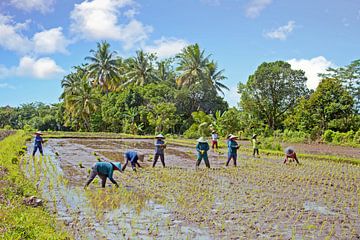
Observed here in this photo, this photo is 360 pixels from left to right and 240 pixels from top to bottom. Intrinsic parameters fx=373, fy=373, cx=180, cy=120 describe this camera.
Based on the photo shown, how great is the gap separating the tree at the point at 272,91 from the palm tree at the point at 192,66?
15.0ft

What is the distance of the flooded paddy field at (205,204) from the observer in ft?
18.9

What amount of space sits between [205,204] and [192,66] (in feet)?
107

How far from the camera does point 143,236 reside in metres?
5.44

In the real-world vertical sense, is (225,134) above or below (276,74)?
below

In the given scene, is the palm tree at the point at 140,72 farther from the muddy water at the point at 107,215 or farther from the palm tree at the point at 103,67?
the muddy water at the point at 107,215

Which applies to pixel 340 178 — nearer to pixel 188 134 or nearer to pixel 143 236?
pixel 143 236

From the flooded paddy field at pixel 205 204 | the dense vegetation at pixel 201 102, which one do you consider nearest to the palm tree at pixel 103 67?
the dense vegetation at pixel 201 102

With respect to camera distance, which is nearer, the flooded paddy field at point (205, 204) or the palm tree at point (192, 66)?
the flooded paddy field at point (205, 204)

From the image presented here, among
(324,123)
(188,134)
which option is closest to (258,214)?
(324,123)

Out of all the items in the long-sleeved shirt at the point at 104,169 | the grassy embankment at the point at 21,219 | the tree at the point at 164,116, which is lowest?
the grassy embankment at the point at 21,219

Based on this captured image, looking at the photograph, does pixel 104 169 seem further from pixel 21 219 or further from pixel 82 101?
pixel 82 101

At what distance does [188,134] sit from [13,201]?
89.6 ft

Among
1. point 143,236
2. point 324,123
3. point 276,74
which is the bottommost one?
point 143,236

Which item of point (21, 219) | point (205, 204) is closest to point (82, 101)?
point (205, 204)
